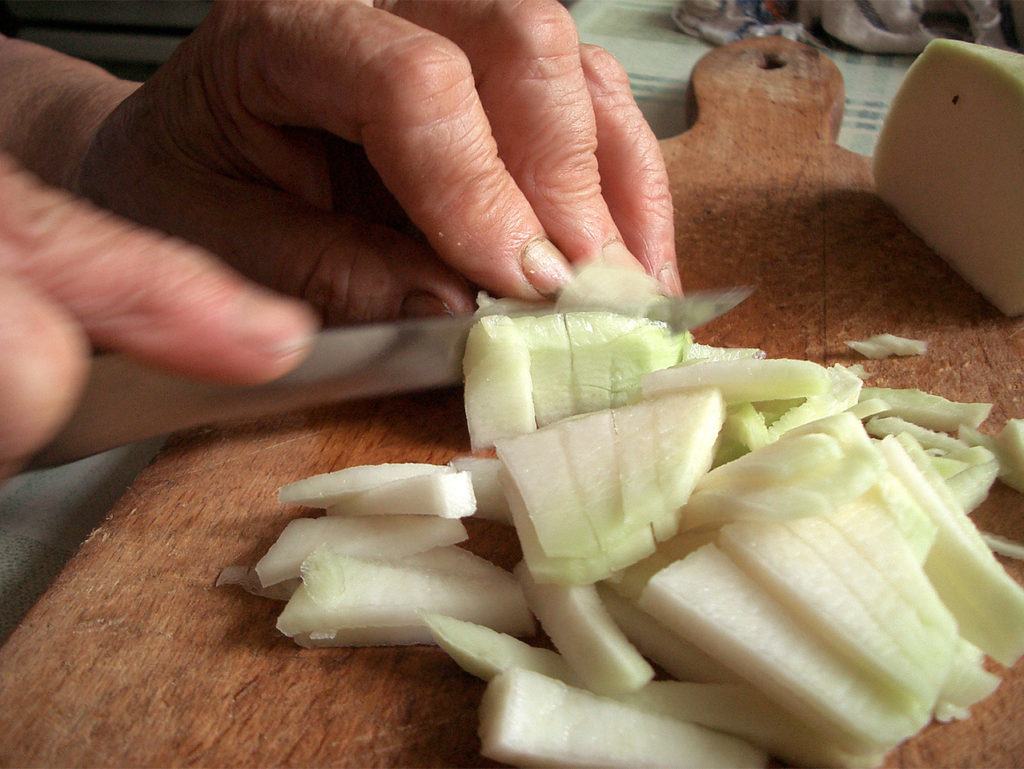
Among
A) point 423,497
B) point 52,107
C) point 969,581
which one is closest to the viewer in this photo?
point 969,581

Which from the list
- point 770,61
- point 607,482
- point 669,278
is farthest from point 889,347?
point 770,61

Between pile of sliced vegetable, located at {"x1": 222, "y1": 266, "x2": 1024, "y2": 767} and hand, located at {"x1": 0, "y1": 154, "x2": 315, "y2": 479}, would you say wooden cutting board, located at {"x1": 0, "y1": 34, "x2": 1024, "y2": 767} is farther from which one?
hand, located at {"x1": 0, "y1": 154, "x2": 315, "y2": 479}

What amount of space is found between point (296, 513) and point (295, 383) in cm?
22

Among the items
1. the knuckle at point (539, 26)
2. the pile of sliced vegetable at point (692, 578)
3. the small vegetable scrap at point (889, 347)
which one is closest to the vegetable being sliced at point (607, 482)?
the pile of sliced vegetable at point (692, 578)

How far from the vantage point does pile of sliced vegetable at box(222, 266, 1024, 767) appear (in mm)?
835

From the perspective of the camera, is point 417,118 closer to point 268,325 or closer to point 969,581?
point 268,325

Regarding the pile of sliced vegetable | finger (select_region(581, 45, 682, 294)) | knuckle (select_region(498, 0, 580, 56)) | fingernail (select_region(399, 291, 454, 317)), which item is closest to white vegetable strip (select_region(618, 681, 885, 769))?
the pile of sliced vegetable

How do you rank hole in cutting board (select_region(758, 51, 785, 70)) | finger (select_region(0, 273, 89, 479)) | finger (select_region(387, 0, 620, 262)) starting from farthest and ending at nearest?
hole in cutting board (select_region(758, 51, 785, 70)) → finger (select_region(387, 0, 620, 262)) → finger (select_region(0, 273, 89, 479))

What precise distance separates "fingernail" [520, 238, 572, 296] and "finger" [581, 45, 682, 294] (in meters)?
0.26

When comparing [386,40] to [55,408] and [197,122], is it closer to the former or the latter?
[197,122]

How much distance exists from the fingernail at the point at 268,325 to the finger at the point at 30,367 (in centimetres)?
17

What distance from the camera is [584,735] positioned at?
33.3 inches

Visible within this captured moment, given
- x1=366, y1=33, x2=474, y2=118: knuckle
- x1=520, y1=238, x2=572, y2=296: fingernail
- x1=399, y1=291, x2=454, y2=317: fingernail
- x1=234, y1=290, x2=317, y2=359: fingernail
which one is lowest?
x1=399, y1=291, x2=454, y2=317: fingernail

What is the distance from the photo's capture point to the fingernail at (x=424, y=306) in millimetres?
1299
